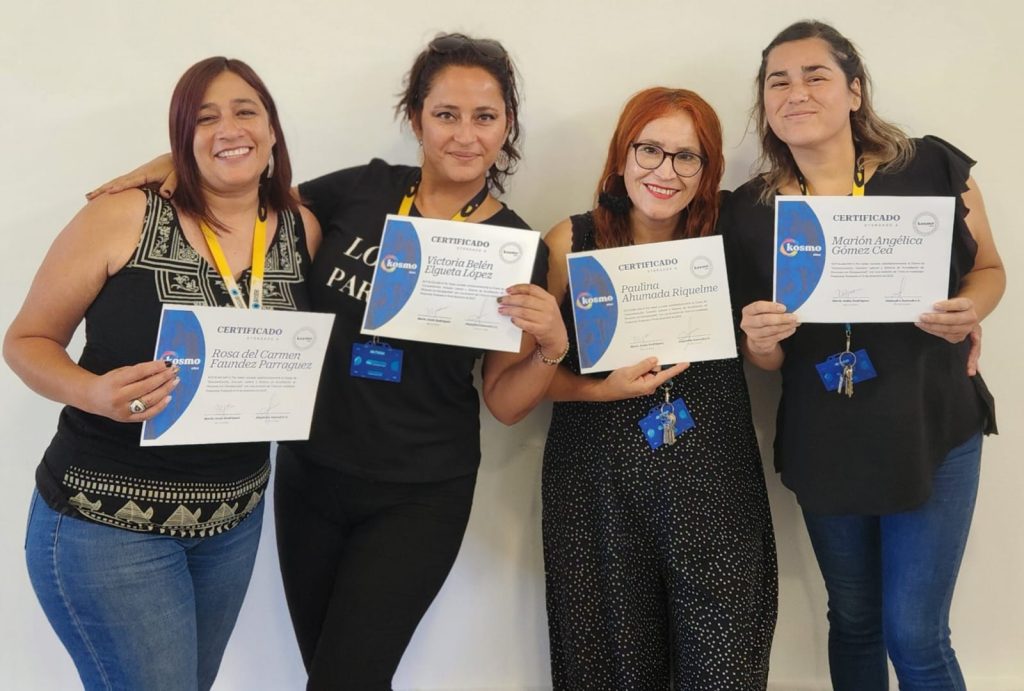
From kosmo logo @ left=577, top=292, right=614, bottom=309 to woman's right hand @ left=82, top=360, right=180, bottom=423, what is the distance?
85cm

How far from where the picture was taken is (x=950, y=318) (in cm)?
160

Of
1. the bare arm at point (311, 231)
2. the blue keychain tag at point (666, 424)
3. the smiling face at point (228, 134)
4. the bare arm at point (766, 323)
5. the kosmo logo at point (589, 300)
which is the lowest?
the blue keychain tag at point (666, 424)

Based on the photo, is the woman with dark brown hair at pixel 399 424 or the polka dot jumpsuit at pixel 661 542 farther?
the polka dot jumpsuit at pixel 661 542

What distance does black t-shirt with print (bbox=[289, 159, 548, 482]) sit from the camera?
1.64m

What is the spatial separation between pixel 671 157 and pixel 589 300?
14.7 inches

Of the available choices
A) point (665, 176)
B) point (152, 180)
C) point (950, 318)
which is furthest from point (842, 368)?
point (152, 180)

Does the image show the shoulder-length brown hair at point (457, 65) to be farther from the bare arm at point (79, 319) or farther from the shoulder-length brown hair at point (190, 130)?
the bare arm at point (79, 319)

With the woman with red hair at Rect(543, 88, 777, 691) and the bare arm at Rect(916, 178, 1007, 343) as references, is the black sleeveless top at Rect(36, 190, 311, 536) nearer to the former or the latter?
the woman with red hair at Rect(543, 88, 777, 691)

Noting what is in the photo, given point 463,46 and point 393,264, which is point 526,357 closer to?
point 393,264

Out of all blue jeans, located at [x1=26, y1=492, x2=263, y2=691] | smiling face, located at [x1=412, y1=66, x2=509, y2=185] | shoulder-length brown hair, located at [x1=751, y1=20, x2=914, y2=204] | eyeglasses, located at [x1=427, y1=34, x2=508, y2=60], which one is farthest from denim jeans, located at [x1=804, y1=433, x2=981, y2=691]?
blue jeans, located at [x1=26, y1=492, x2=263, y2=691]

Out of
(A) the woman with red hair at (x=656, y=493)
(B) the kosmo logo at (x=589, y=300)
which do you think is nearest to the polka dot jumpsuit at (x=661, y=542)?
(A) the woman with red hair at (x=656, y=493)

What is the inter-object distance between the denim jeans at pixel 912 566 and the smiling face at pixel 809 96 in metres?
0.81

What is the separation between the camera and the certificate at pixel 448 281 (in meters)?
1.60

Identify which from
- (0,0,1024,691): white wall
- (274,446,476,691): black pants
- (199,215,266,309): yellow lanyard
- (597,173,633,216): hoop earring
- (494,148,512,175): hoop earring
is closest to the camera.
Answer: (199,215,266,309): yellow lanyard
